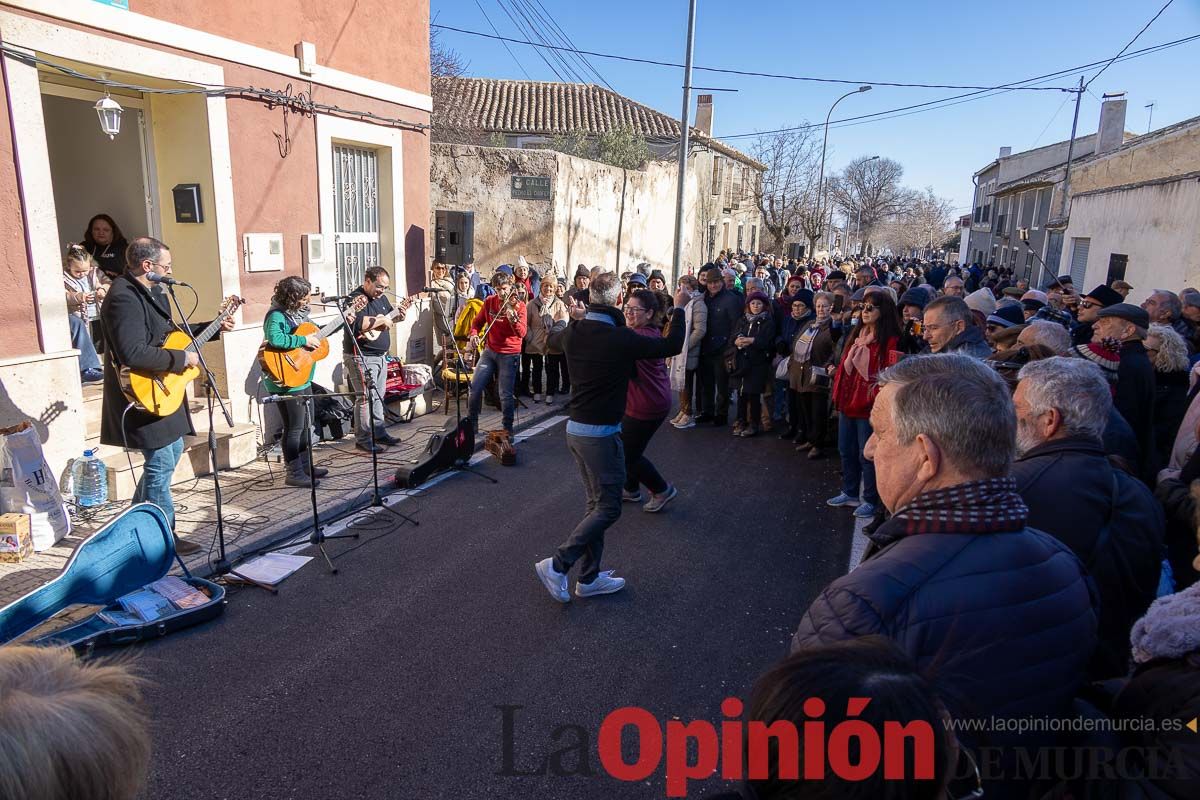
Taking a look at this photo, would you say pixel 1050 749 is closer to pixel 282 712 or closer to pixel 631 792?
pixel 631 792

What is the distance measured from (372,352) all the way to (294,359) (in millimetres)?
1295

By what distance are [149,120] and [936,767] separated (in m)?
8.07

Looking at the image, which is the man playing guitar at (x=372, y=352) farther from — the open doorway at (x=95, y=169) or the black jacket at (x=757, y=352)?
Answer: the black jacket at (x=757, y=352)

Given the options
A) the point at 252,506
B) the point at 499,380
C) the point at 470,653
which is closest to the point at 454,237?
the point at 499,380

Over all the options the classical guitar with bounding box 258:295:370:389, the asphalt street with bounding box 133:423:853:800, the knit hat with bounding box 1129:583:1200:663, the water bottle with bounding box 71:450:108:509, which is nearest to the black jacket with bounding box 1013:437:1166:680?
the knit hat with bounding box 1129:583:1200:663

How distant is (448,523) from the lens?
223 inches

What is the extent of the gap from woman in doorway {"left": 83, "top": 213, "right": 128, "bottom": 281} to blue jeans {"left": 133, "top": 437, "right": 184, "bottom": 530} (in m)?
3.35

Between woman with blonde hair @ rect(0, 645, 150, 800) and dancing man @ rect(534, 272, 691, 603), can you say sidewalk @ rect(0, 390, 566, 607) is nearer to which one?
dancing man @ rect(534, 272, 691, 603)

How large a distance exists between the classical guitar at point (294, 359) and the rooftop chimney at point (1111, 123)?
2622cm

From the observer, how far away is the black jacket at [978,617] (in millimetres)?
1479

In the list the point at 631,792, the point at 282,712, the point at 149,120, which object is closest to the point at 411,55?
the point at 149,120

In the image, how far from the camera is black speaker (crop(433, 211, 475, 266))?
9.93m


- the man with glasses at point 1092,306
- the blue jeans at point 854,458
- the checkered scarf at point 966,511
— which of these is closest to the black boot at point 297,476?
the blue jeans at point 854,458

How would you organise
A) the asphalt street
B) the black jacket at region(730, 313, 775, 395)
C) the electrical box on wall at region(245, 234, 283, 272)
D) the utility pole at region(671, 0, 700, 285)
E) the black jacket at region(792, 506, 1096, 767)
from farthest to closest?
1. the utility pole at region(671, 0, 700, 285)
2. the black jacket at region(730, 313, 775, 395)
3. the electrical box on wall at region(245, 234, 283, 272)
4. the asphalt street
5. the black jacket at region(792, 506, 1096, 767)
